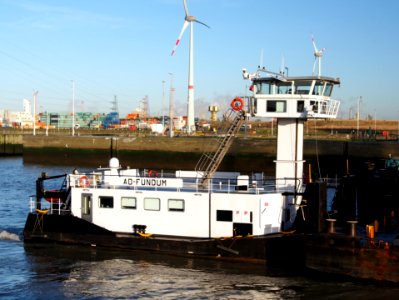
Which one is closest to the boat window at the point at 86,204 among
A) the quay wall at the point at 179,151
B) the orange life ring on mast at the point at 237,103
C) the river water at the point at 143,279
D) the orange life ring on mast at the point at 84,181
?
the orange life ring on mast at the point at 84,181

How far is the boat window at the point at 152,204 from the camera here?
23453 millimetres

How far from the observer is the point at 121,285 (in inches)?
792

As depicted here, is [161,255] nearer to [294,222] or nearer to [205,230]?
[205,230]

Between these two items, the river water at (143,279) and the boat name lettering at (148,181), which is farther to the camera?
the boat name lettering at (148,181)

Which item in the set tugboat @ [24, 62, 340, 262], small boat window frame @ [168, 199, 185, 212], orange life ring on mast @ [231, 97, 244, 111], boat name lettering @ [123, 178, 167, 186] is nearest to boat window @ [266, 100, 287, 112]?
tugboat @ [24, 62, 340, 262]

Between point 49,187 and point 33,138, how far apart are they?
33676 mm

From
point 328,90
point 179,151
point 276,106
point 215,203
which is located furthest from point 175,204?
point 179,151

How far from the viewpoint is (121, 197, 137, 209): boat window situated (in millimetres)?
23875

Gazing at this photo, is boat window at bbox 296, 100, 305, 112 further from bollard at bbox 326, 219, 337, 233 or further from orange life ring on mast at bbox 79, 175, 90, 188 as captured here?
orange life ring on mast at bbox 79, 175, 90, 188

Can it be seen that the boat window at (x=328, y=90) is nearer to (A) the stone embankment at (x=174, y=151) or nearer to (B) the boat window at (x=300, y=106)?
(B) the boat window at (x=300, y=106)

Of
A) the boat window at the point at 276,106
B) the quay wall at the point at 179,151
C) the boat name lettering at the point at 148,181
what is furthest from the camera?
the quay wall at the point at 179,151

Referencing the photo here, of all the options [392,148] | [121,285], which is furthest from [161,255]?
[392,148]

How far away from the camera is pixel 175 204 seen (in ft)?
76.0

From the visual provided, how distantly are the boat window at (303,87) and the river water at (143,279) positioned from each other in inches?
300
